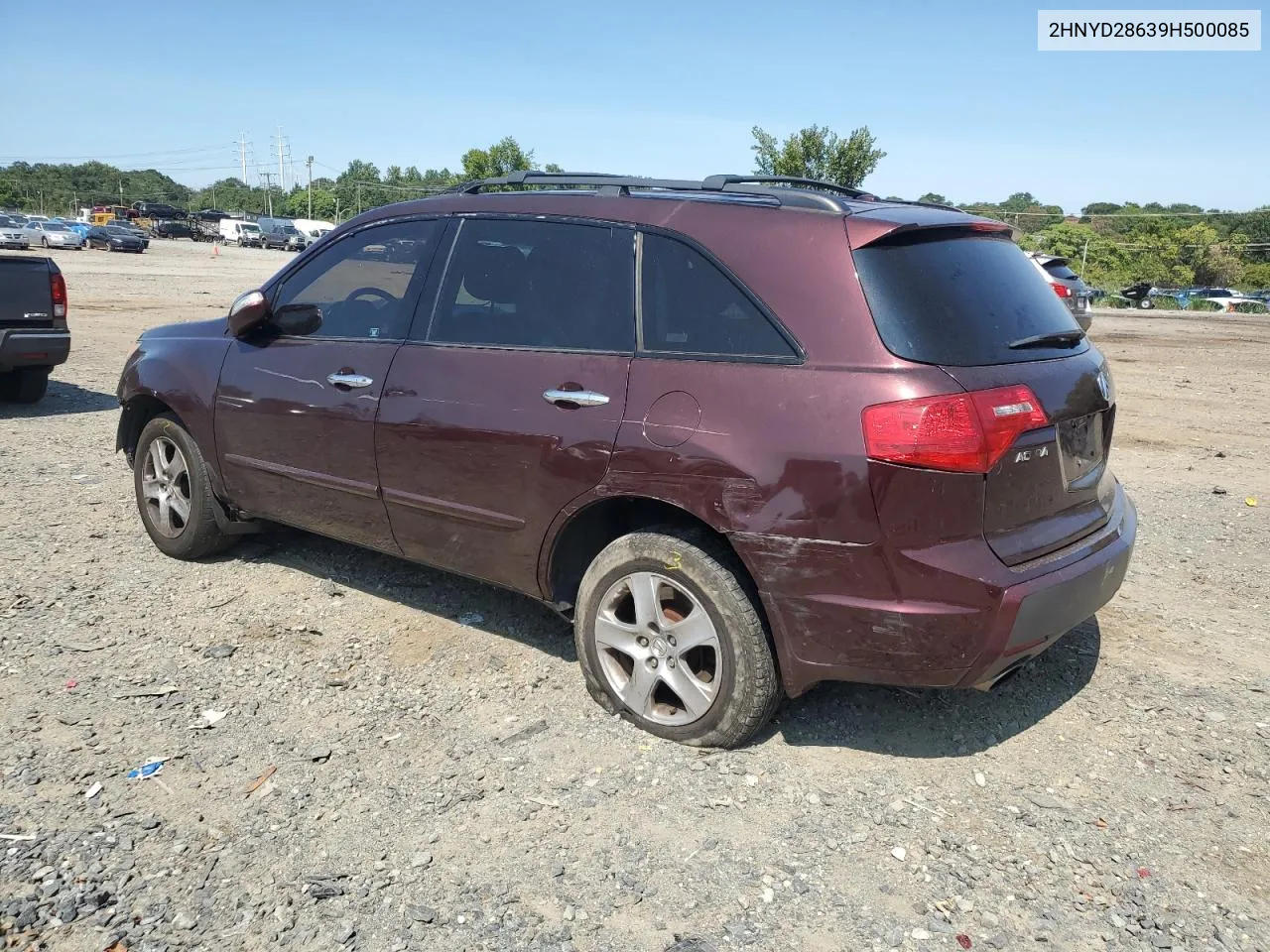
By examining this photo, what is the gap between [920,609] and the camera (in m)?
3.09

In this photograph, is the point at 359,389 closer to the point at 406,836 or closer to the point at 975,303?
the point at 406,836

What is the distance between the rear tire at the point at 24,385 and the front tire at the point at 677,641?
26.0ft

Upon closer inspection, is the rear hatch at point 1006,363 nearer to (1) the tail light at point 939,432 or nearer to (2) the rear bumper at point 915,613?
(1) the tail light at point 939,432

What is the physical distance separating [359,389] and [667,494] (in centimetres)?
160

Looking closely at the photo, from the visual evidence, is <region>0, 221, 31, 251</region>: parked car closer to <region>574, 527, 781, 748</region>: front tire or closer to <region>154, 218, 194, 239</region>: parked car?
<region>154, 218, 194, 239</region>: parked car

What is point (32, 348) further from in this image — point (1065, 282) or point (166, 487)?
point (1065, 282)

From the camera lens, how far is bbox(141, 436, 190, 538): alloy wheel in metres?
5.32

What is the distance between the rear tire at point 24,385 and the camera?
31.6ft

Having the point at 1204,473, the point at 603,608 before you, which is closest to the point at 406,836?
the point at 603,608

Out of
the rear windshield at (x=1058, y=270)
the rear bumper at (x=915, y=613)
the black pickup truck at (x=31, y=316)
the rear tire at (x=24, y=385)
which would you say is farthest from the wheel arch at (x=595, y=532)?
the rear windshield at (x=1058, y=270)

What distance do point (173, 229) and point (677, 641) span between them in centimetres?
7486

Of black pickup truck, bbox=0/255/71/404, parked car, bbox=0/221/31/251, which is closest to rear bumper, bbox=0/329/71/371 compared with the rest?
black pickup truck, bbox=0/255/71/404

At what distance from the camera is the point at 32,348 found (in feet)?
29.9

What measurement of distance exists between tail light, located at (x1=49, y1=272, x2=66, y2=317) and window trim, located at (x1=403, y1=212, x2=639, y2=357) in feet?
22.1
